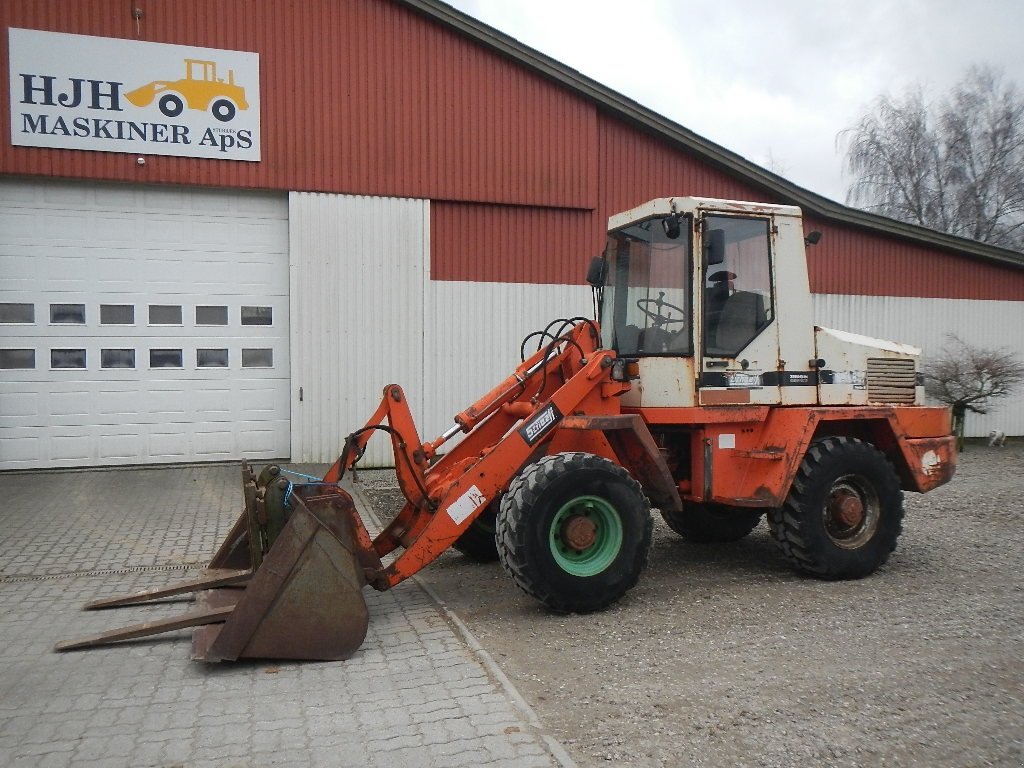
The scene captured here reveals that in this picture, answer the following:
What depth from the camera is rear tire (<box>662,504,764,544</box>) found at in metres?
7.40

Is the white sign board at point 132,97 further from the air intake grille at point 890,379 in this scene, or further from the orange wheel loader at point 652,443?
the air intake grille at point 890,379

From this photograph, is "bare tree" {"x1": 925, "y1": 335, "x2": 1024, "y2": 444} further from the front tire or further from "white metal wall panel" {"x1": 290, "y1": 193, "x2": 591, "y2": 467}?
the front tire

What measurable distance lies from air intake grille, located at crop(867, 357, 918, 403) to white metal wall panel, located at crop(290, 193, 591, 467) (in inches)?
272

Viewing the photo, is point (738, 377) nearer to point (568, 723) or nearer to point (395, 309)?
point (568, 723)

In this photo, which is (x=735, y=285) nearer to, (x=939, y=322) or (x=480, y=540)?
(x=480, y=540)

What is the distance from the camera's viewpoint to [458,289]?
41.1ft

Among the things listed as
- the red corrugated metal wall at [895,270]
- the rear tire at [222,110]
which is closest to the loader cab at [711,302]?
the rear tire at [222,110]

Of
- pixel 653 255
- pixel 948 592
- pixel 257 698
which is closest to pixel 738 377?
pixel 653 255

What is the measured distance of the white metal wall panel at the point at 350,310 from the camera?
11852 millimetres

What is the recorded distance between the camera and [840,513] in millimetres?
6289

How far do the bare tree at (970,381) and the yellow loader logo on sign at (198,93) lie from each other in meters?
12.7

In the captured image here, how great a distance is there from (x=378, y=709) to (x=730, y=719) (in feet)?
5.51

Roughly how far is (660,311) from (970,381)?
11399 millimetres

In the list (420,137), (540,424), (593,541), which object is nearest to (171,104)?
(420,137)
